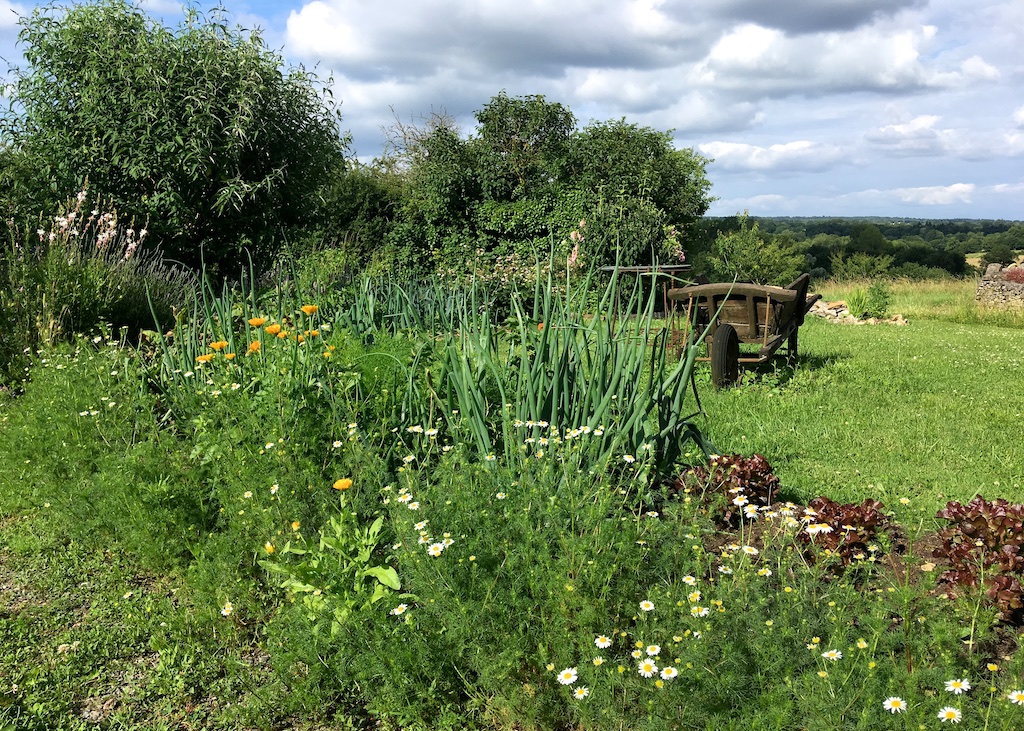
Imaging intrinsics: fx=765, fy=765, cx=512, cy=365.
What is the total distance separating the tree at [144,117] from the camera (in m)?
8.51

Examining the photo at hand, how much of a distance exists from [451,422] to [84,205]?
24.3ft

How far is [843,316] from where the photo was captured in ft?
50.9

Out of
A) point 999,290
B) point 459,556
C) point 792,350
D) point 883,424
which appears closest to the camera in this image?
point 459,556

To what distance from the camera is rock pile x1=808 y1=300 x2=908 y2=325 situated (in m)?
14.8

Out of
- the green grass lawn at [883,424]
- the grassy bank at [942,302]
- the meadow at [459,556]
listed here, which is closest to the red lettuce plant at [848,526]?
the meadow at [459,556]

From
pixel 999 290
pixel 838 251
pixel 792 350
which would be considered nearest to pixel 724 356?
pixel 792 350

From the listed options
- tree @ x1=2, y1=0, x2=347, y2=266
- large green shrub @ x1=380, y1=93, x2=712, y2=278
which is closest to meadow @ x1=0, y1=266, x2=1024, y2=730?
tree @ x1=2, y1=0, x2=347, y2=266

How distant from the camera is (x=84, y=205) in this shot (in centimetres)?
855

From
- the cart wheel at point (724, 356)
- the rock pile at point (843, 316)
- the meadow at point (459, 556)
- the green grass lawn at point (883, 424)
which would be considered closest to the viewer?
the meadow at point (459, 556)

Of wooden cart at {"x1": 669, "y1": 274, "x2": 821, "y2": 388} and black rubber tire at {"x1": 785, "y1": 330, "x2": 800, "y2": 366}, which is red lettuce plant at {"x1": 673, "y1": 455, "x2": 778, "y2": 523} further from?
black rubber tire at {"x1": 785, "y1": 330, "x2": 800, "y2": 366}

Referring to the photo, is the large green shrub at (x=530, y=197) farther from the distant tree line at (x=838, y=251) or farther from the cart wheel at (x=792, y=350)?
the cart wheel at (x=792, y=350)

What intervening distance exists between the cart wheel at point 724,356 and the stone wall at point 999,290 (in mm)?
13616

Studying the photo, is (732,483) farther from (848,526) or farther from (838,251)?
(838,251)

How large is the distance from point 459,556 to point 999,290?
64.6 feet
